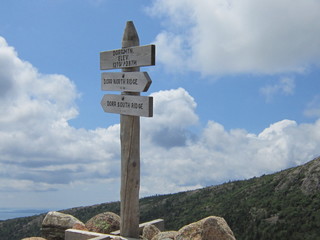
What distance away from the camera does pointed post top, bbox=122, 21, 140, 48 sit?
372 inches

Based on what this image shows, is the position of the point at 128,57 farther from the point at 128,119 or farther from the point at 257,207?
the point at 257,207

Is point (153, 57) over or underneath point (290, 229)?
over

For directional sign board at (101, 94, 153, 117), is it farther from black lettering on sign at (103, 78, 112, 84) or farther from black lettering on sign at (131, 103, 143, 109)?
black lettering on sign at (103, 78, 112, 84)

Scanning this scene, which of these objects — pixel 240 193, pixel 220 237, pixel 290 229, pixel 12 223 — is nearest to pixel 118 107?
pixel 220 237

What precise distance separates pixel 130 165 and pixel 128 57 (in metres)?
2.38

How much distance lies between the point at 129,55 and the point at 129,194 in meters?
3.07

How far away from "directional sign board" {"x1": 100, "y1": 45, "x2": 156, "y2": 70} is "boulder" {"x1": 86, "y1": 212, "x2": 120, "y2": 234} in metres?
3.69

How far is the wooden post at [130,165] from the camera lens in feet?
30.7

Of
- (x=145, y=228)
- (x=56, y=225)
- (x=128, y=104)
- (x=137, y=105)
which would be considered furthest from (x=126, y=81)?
(x=56, y=225)

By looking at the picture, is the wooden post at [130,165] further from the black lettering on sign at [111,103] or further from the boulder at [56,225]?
the boulder at [56,225]

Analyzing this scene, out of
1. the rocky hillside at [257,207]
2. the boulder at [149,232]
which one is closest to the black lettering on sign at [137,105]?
the boulder at [149,232]

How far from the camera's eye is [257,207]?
113ft

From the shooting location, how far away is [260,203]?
34656mm

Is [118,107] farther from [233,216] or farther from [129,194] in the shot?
[233,216]
